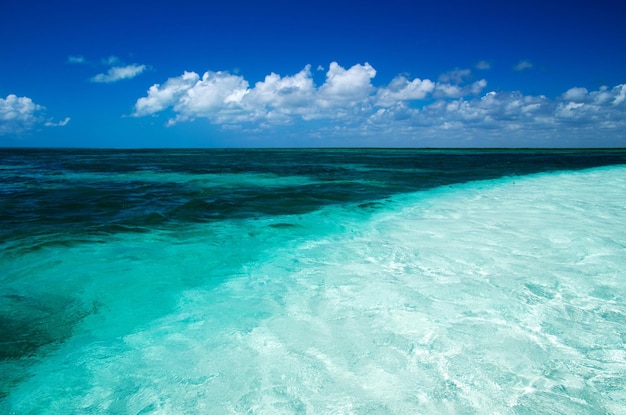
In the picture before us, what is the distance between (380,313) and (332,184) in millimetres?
13650

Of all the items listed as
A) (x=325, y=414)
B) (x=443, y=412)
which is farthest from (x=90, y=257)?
(x=443, y=412)

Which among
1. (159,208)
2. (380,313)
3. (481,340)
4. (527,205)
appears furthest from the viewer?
(527,205)

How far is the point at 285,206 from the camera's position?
11.5 meters

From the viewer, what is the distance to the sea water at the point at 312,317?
108 inches

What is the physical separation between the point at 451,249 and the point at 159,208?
817cm

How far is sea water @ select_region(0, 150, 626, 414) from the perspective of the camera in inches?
108

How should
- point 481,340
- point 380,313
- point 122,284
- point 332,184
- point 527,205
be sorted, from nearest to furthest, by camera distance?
point 481,340 → point 380,313 → point 122,284 → point 527,205 → point 332,184

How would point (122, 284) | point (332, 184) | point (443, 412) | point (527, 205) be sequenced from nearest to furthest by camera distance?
point (443, 412) → point (122, 284) → point (527, 205) → point (332, 184)

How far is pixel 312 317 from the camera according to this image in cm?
405

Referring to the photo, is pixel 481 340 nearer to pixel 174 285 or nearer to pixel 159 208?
pixel 174 285

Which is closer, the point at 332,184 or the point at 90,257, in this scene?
the point at 90,257

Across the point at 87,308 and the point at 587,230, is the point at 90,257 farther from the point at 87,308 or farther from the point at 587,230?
the point at 587,230

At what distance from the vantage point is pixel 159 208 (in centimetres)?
1058

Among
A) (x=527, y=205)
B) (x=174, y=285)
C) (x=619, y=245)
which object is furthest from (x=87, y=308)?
(x=527, y=205)
